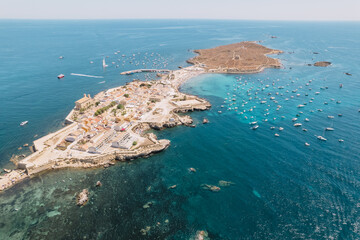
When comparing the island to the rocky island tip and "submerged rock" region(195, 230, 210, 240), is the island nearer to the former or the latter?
"submerged rock" region(195, 230, 210, 240)

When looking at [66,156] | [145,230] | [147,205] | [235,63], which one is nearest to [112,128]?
[66,156]

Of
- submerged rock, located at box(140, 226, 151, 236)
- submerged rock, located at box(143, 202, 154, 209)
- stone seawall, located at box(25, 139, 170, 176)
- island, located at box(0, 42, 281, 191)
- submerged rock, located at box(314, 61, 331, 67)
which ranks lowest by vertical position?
submerged rock, located at box(140, 226, 151, 236)

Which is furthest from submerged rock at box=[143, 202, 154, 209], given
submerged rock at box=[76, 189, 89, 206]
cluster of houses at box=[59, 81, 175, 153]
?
cluster of houses at box=[59, 81, 175, 153]

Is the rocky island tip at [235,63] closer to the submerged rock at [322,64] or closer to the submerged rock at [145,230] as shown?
the submerged rock at [322,64]

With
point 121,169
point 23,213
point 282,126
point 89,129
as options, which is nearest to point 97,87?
point 89,129

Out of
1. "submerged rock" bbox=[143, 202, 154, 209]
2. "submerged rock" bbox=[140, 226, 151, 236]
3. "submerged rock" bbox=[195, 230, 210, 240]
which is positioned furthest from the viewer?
"submerged rock" bbox=[143, 202, 154, 209]

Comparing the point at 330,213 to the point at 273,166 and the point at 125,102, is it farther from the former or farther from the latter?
the point at 125,102
